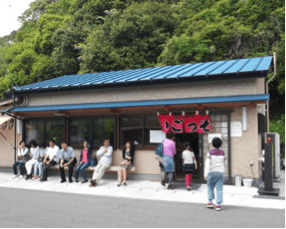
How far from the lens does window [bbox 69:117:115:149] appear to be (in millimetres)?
13016

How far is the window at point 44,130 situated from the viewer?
46.2 ft

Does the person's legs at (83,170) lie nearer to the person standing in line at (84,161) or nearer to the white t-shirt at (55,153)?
the person standing in line at (84,161)

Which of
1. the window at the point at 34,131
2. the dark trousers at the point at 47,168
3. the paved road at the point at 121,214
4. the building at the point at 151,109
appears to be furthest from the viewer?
the window at the point at 34,131

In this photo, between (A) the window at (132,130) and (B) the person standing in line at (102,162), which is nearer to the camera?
(B) the person standing in line at (102,162)

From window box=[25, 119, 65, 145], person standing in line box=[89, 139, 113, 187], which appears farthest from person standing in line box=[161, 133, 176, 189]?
window box=[25, 119, 65, 145]

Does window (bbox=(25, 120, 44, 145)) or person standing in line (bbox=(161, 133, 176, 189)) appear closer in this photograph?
person standing in line (bbox=(161, 133, 176, 189))

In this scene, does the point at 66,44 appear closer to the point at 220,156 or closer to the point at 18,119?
the point at 18,119

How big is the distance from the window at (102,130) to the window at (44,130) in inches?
66.6

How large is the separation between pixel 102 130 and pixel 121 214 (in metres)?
5.95

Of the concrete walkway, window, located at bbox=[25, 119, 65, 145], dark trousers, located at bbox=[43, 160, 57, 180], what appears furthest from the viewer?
window, located at bbox=[25, 119, 65, 145]

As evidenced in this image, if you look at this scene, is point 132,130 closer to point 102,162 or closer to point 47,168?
point 102,162

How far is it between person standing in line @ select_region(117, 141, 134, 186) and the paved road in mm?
2166

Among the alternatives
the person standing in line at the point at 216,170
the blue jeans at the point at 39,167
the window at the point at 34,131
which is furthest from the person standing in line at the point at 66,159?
the person standing in line at the point at 216,170

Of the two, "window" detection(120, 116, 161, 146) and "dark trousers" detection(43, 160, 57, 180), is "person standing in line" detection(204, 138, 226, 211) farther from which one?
"dark trousers" detection(43, 160, 57, 180)
